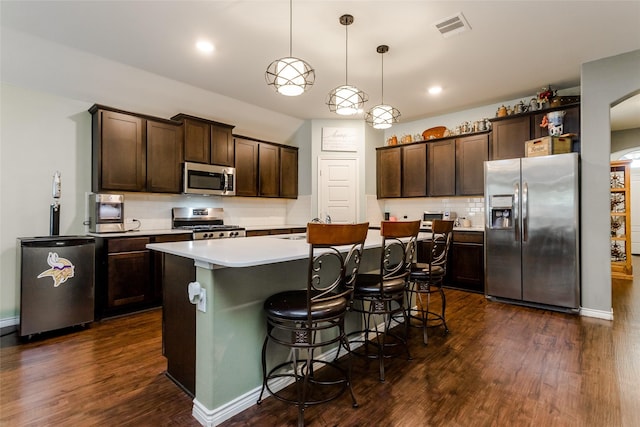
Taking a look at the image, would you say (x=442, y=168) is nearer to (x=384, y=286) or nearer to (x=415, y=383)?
(x=384, y=286)

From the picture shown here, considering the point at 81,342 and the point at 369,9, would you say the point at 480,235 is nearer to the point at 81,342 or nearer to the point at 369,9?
the point at 369,9

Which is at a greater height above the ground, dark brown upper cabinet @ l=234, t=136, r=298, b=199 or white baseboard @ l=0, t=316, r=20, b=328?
dark brown upper cabinet @ l=234, t=136, r=298, b=199

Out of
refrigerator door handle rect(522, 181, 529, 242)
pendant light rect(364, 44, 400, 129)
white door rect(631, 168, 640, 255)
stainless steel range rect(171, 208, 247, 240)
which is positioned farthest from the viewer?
white door rect(631, 168, 640, 255)

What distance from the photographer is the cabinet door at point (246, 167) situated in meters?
4.91

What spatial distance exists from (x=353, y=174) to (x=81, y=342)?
Answer: 4399 millimetres

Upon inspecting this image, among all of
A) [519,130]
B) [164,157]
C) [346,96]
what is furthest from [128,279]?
[519,130]

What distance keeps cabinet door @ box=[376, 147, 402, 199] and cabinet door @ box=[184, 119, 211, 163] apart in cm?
314

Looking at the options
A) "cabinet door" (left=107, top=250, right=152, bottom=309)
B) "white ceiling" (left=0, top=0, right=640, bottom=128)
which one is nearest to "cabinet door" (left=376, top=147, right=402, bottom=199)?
"white ceiling" (left=0, top=0, right=640, bottom=128)

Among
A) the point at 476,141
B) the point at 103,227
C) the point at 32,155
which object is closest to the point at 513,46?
the point at 476,141

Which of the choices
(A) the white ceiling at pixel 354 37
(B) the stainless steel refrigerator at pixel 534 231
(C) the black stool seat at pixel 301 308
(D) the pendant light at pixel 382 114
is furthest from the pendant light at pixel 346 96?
(B) the stainless steel refrigerator at pixel 534 231

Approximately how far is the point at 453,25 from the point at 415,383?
301 centimetres

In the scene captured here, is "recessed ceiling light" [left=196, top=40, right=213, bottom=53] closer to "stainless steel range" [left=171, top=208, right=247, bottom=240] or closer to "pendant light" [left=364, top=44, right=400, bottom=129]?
"pendant light" [left=364, top=44, right=400, bottom=129]

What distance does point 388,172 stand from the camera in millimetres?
5746

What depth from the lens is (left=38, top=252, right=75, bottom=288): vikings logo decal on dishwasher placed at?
2.85 m
